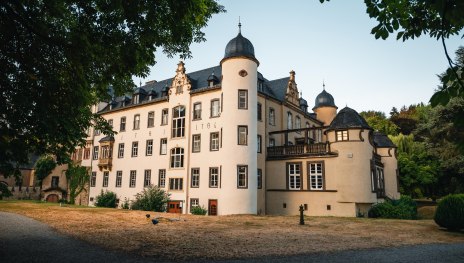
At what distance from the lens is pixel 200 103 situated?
31328 millimetres

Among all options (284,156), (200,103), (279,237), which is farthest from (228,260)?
(200,103)

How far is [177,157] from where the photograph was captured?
3194cm

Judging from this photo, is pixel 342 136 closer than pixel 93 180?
Yes

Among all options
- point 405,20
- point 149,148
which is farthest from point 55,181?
point 405,20

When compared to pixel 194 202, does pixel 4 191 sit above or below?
above

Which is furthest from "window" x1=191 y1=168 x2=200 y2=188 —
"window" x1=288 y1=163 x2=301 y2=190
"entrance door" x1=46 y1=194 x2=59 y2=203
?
"entrance door" x1=46 y1=194 x2=59 y2=203

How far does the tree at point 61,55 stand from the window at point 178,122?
2320 centimetres

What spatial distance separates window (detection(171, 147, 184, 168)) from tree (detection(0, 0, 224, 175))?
22.7 meters

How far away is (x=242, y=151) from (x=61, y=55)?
66.2 ft

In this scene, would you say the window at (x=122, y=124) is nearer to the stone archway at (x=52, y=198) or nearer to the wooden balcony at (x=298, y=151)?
the stone archway at (x=52, y=198)

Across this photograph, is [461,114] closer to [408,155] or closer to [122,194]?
[122,194]

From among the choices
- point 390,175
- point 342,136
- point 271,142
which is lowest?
point 390,175

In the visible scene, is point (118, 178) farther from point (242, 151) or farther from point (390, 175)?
point (390, 175)

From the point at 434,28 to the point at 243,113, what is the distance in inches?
914
